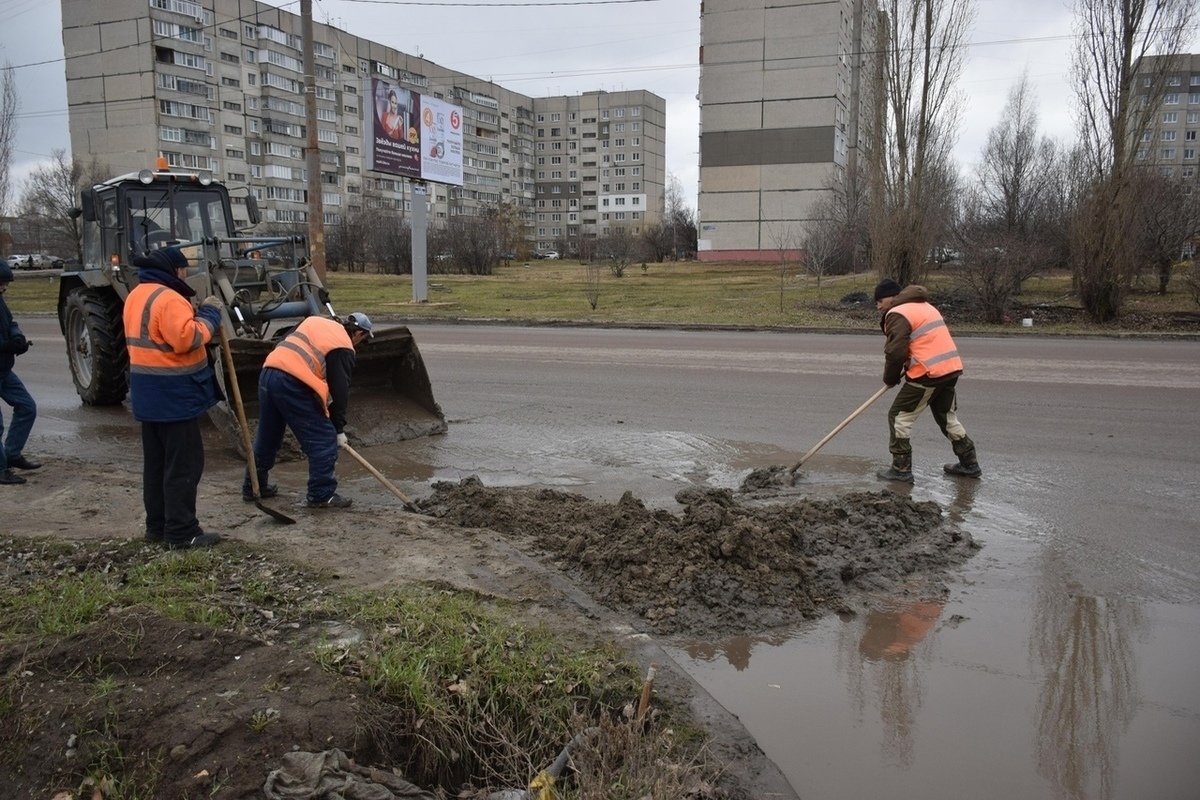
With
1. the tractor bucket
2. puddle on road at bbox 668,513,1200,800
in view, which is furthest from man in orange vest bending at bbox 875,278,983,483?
the tractor bucket

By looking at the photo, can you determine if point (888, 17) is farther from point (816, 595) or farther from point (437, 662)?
point (437, 662)

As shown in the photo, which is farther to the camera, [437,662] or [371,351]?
[371,351]

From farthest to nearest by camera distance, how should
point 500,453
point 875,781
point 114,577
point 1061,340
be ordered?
point 1061,340
point 500,453
point 114,577
point 875,781

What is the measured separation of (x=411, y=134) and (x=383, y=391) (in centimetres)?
2034

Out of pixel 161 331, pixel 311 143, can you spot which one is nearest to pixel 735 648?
pixel 161 331

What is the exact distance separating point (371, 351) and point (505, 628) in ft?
17.1

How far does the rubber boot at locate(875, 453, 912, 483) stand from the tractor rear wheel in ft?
25.0

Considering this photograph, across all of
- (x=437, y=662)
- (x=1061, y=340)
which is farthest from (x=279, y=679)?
(x=1061, y=340)

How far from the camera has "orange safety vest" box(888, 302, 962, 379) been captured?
6711mm

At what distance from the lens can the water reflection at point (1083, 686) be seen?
309 centimetres

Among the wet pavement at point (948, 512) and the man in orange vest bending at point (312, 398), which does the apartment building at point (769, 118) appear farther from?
the man in orange vest bending at point (312, 398)

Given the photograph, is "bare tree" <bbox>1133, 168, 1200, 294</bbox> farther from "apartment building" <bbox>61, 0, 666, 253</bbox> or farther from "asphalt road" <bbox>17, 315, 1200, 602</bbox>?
"apartment building" <bbox>61, 0, 666, 253</bbox>

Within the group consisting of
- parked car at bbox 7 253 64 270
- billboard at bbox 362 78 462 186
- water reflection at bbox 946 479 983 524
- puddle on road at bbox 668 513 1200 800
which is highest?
billboard at bbox 362 78 462 186

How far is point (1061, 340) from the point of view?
16500 mm
